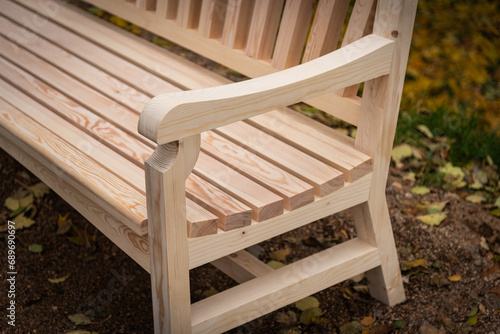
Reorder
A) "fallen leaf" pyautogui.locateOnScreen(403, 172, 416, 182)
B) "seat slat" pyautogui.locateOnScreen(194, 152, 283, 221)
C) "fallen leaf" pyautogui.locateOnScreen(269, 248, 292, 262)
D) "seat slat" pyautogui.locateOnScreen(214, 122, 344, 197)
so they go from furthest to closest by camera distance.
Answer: "fallen leaf" pyautogui.locateOnScreen(403, 172, 416, 182), "fallen leaf" pyautogui.locateOnScreen(269, 248, 292, 262), "seat slat" pyautogui.locateOnScreen(214, 122, 344, 197), "seat slat" pyautogui.locateOnScreen(194, 152, 283, 221)

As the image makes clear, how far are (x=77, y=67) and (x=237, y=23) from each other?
23.0 inches

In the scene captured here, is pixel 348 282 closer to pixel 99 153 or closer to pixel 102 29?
pixel 99 153

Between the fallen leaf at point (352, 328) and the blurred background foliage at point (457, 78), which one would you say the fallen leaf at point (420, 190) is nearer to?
the blurred background foliage at point (457, 78)

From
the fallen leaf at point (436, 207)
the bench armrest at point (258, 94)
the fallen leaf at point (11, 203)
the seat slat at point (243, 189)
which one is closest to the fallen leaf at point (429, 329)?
the fallen leaf at point (436, 207)

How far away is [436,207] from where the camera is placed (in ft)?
8.34

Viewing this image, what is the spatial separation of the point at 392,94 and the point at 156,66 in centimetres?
86

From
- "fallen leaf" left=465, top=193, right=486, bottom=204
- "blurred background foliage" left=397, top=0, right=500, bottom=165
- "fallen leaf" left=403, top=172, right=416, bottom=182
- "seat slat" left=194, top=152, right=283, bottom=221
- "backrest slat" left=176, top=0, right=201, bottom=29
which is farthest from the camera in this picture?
"blurred background foliage" left=397, top=0, right=500, bottom=165

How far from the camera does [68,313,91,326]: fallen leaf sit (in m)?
1.97

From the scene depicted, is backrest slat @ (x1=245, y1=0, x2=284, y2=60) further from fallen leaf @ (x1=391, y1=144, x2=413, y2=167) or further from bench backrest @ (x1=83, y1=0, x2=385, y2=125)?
fallen leaf @ (x1=391, y1=144, x2=413, y2=167)

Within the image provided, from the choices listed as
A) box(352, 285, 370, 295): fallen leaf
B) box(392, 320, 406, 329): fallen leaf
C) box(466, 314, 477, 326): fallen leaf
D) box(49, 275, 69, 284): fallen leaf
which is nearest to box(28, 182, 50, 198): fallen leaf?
box(49, 275, 69, 284): fallen leaf

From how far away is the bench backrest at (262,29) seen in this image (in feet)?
5.93

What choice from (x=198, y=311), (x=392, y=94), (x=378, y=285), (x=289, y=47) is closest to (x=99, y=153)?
(x=198, y=311)

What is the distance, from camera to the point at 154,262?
149cm

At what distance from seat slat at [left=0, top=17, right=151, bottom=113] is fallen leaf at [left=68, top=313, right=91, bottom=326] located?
2.24ft
